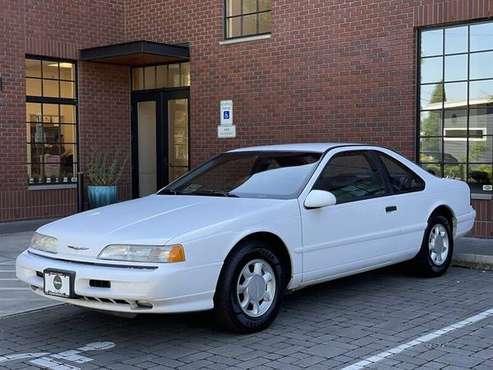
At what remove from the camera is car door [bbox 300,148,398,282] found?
591 centimetres

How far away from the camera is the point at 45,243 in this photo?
18.0ft

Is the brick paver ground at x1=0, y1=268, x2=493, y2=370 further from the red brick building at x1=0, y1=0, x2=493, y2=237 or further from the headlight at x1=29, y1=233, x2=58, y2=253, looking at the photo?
the red brick building at x1=0, y1=0, x2=493, y2=237

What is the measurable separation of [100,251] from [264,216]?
53.4 inches

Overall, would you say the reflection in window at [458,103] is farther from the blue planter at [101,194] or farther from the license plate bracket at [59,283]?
the license plate bracket at [59,283]

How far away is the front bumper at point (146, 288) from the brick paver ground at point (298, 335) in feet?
1.22

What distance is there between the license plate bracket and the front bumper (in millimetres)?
39

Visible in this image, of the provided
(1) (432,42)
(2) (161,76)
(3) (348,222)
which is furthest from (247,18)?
(3) (348,222)

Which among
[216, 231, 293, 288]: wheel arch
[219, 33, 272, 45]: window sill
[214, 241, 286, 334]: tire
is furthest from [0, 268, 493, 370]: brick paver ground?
[219, 33, 272, 45]: window sill

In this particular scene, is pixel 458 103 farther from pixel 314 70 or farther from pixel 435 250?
pixel 435 250

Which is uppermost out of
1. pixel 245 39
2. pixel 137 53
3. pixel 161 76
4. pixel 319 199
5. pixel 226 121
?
pixel 245 39

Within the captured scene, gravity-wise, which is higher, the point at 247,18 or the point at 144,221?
the point at 247,18

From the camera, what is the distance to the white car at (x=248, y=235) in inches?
193

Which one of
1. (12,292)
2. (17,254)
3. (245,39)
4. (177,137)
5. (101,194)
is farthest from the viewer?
(177,137)

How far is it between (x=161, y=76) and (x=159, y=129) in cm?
111
